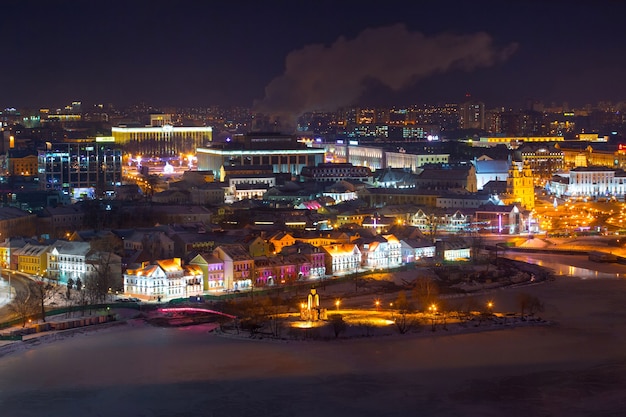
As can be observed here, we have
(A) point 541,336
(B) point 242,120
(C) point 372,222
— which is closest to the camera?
(A) point 541,336

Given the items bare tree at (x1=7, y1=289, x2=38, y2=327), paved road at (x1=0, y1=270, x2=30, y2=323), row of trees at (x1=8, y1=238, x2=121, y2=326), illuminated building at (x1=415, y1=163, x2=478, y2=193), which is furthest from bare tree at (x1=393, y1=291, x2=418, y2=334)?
illuminated building at (x1=415, y1=163, x2=478, y2=193)

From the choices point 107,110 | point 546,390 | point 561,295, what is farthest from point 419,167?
point 107,110

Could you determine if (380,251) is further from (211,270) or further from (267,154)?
(267,154)

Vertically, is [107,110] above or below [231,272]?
above


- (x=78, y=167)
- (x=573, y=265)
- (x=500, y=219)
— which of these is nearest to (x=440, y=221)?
(x=500, y=219)

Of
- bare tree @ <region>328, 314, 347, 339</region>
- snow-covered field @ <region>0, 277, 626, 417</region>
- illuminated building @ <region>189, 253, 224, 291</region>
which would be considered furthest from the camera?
illuminated building @ <region>189, 253, 224, 291</region>

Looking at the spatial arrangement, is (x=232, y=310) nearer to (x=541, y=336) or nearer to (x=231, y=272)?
(x=231, y=272)

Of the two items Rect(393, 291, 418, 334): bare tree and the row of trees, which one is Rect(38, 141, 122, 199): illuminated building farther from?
Rect(393, 291, 418, 334): bare tree
